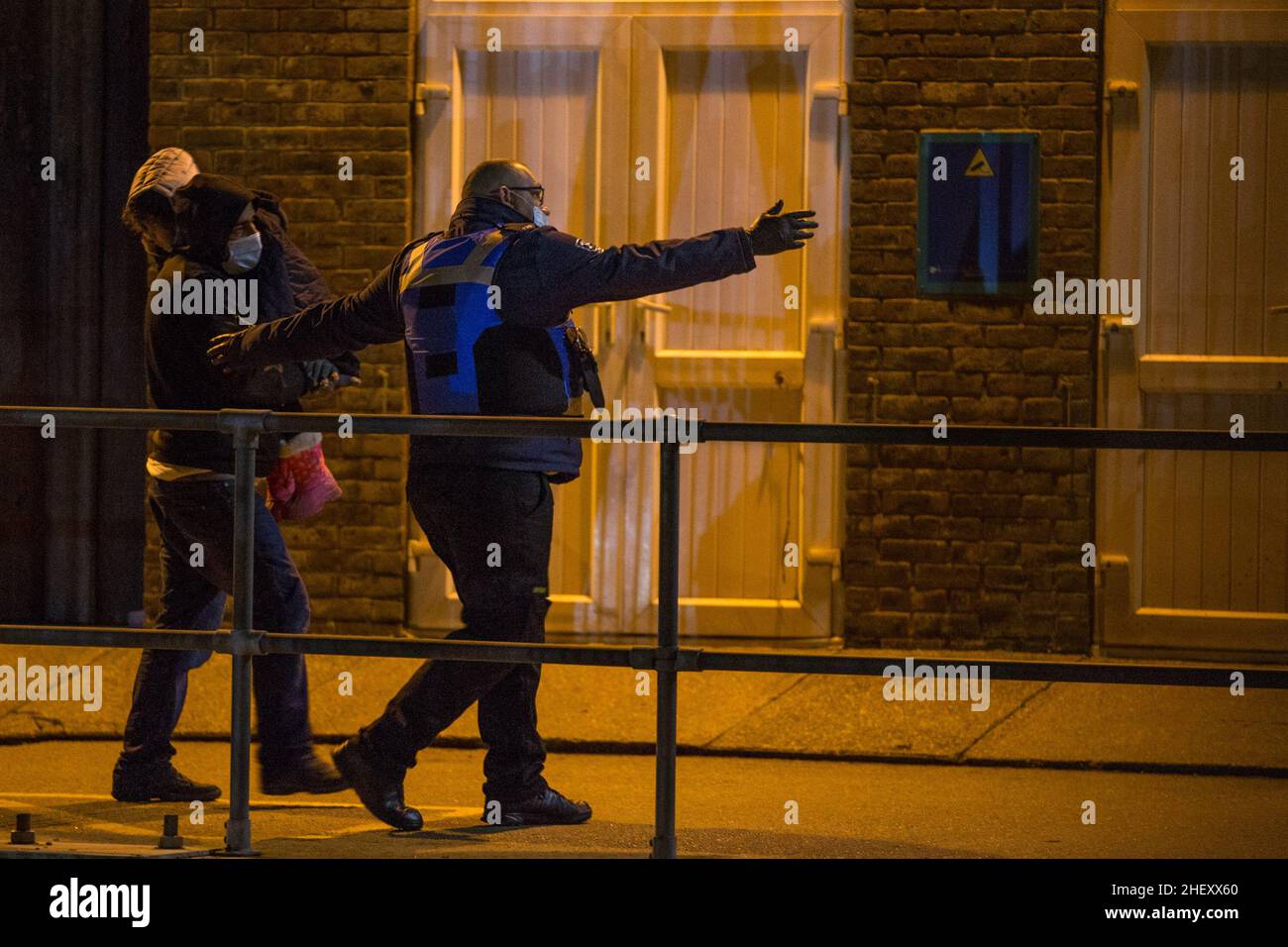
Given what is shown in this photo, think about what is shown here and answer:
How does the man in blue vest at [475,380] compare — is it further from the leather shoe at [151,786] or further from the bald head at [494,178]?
the leather shoe at [151,786]

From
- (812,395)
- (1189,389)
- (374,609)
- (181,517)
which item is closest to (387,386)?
Result: (374,609)

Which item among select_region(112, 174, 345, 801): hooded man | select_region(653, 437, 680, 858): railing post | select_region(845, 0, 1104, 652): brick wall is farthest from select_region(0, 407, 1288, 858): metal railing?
select_region(845, 0, 1104, 652): brick wall

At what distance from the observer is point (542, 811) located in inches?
230

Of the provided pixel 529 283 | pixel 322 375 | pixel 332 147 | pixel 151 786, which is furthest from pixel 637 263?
pixel 332 147

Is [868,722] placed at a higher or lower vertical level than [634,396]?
lower

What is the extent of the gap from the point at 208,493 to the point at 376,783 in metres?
1.04

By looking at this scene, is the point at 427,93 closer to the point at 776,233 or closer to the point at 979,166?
the point at 979,166

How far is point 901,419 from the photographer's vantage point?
7.97 meters

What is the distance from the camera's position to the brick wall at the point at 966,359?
785 centimetres

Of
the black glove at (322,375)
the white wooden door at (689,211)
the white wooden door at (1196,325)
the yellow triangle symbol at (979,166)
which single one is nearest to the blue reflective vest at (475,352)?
the black glove at (322,375)

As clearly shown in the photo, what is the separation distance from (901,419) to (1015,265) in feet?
2.54

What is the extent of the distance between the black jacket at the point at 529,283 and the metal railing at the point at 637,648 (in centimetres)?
58
